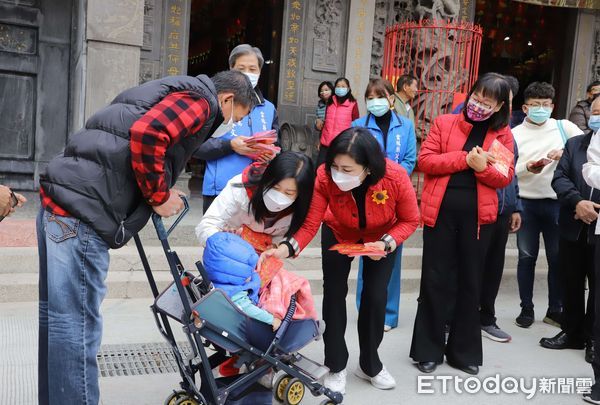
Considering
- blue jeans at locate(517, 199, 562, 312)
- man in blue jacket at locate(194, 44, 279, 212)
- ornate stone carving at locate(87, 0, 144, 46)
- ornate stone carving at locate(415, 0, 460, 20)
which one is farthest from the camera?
ornate stone carving at locate(415, 0, 460, 20)

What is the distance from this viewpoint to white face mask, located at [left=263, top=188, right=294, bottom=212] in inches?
119

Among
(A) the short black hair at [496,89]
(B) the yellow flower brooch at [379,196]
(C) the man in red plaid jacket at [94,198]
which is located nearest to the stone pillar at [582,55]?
(A) the short black hair at [496,89]

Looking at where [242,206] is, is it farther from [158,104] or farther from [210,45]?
[210,45]

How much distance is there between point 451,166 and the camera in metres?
3.71

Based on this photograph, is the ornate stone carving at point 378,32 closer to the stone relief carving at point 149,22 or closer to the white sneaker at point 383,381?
the stone relief carving at point 149,22

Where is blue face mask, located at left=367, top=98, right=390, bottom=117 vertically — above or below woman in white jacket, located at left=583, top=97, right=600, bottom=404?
above

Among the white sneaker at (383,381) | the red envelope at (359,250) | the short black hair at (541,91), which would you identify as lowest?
the white sneaker at (383,381)

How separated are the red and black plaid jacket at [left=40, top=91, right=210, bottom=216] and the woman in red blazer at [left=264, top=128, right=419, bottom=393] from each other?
2.86 ft

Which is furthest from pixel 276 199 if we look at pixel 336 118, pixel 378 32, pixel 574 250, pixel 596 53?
pixel 596 53

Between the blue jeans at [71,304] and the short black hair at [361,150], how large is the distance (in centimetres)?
125

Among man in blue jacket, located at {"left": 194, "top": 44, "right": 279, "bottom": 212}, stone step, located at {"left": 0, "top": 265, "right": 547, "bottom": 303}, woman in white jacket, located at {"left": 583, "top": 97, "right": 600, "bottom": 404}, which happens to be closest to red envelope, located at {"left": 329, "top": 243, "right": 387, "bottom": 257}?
man in blue jacket, located at {"left": 194, "top": 44, "right": 279, "bottom": 212}

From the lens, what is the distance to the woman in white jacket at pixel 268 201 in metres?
3.01

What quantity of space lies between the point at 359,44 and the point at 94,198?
5874mm

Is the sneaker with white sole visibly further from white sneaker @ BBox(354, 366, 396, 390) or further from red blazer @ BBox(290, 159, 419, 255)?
red blazer @ BBox(290, 159, 419, 255)
